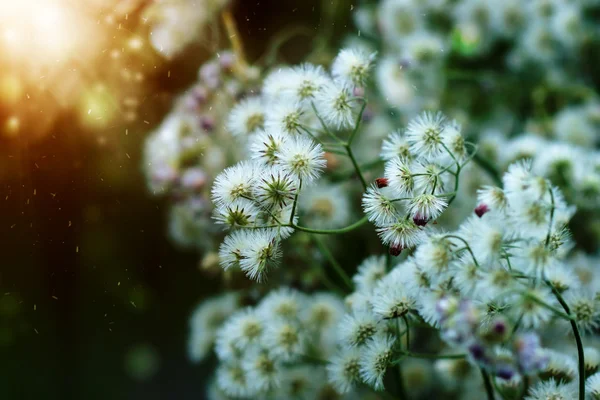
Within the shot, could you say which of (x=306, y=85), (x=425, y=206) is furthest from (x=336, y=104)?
(x=425, y=206)

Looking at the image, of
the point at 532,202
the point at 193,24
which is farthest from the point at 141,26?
the point at 532,202

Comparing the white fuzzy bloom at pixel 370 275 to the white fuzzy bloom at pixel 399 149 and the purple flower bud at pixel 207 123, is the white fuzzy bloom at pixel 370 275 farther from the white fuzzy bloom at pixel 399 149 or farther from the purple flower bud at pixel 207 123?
the purple flower bud at pixel 207 123

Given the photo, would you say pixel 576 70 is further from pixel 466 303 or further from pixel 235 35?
pixel 466 303

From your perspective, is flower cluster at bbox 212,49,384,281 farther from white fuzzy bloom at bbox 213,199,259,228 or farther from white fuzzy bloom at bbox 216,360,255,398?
white fuzzy bloom at bbox 216,360,255,398

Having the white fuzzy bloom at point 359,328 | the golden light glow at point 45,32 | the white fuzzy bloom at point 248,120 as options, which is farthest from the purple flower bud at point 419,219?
the golden light glow at point 45,32

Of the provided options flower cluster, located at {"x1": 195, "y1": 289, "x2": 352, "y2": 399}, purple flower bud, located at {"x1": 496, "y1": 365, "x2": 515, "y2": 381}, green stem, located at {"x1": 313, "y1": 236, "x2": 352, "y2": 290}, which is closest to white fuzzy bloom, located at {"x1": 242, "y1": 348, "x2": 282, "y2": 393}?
flower cluster, located at {"x1": 195, "y1": 289, "x2": 352, "y2": 399}

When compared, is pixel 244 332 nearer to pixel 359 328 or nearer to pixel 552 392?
pixel 359 328

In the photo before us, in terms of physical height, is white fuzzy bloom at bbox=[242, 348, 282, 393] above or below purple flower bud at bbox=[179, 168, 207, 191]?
below
